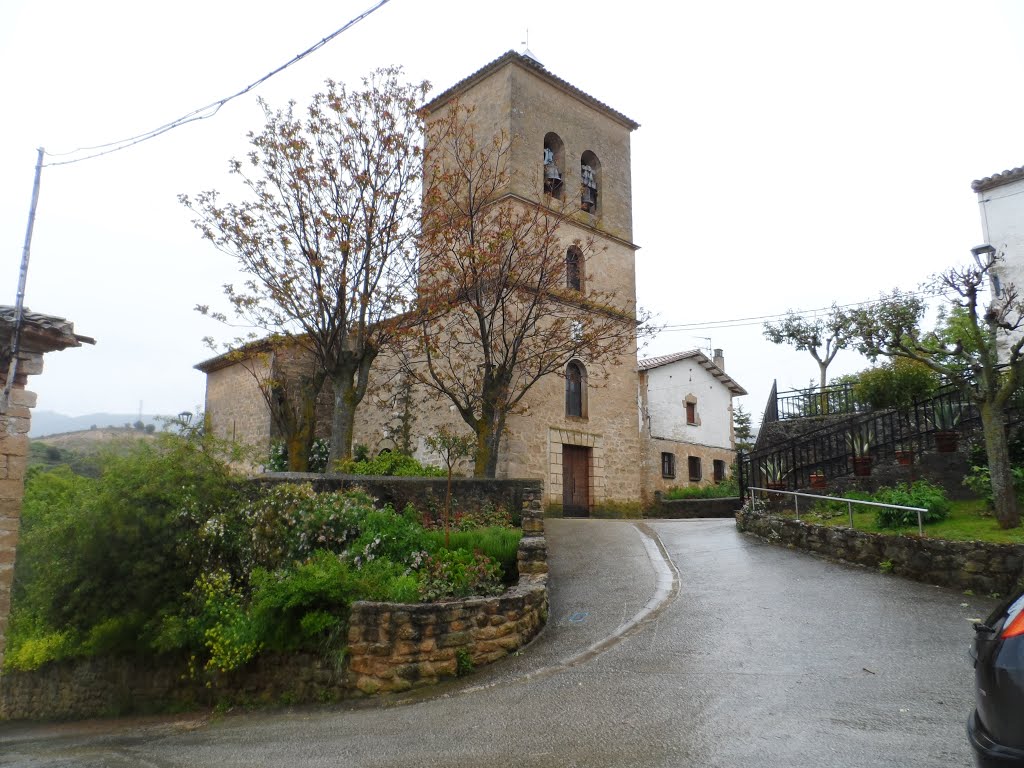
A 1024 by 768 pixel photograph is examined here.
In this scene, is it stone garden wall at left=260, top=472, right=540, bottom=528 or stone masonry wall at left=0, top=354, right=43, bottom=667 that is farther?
stone garden wall at left=260, top=472, right=540, bottom=528

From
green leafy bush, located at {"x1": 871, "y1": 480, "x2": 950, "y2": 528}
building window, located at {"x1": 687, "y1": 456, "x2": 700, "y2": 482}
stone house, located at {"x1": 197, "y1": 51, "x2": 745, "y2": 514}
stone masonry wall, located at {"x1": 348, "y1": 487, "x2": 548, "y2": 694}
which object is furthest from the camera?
building window, located at {"x1": 687, "y1": 456, "x2": 700, "y2": 482}

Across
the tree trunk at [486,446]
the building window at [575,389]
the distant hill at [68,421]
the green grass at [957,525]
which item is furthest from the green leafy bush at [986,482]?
the distant hill at [68,421]

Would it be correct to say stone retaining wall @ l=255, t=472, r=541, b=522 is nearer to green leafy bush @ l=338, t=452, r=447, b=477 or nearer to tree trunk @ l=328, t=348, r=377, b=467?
tree trunk @ l=328, t=348, r=377, b=467

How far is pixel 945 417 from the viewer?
14.8m

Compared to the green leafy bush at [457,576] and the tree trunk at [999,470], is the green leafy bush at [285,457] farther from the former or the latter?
the tree trunk at [999,470]

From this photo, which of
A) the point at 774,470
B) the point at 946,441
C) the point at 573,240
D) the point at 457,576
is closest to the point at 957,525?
the point at 946,441

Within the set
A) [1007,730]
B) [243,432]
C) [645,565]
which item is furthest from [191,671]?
[243,432]

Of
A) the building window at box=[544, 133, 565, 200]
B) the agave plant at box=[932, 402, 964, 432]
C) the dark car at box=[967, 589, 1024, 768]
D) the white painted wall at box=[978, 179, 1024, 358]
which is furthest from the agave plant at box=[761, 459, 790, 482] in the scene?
the dark car at box=[967, 589, 1024, 768]

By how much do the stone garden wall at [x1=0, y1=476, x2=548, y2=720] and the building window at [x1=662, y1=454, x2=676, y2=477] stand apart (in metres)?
16.0

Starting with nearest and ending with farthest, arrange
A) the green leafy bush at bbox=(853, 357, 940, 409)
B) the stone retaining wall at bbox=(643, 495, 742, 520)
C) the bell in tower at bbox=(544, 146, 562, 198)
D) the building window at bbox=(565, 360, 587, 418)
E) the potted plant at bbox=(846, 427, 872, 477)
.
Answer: the potted plant at bbox=(846, 427, 872, 477) < the green leafy bush at bbox=(853, 357, 940, 409) < the building window at bbox=(565, 360, 587, 418) < the bell in tower at bbox=(544, 146, 562, 198) < the stone retaining wall at bbox=(643, 495, 742, 520)

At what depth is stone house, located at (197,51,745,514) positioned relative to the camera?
70.5ft

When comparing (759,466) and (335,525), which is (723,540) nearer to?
(759,466)

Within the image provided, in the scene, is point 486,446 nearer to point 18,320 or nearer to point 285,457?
point 285,457

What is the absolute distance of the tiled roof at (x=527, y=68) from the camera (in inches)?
894
